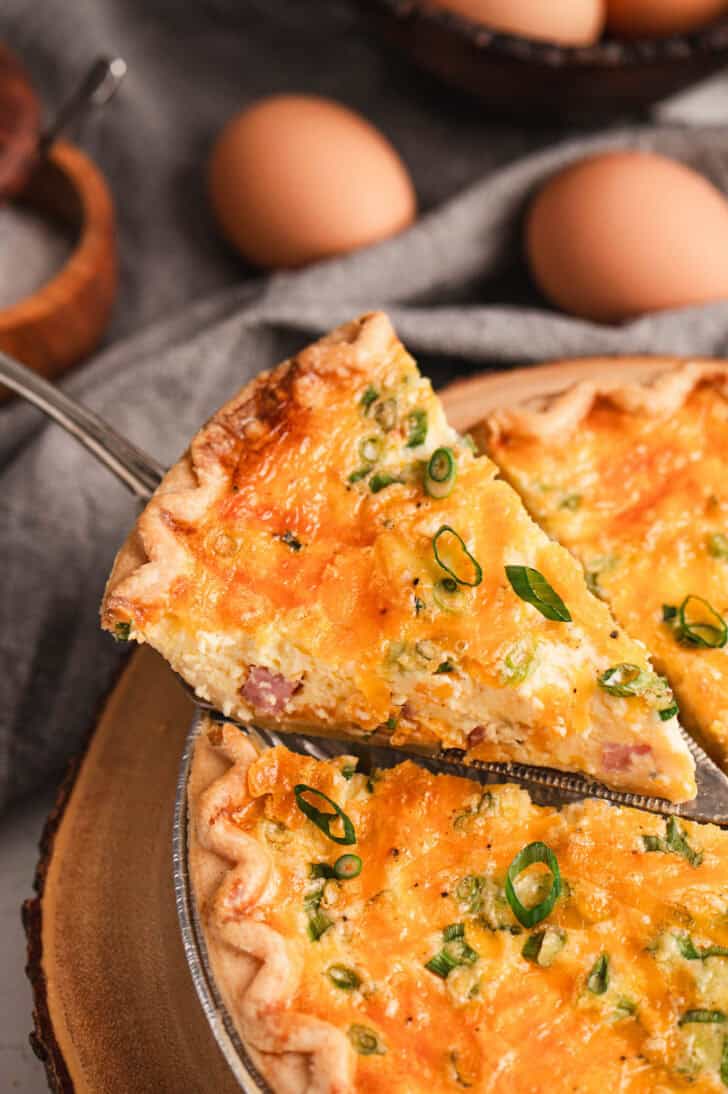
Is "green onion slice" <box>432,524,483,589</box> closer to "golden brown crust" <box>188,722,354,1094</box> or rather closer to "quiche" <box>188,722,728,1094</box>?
"quiche" <box>188,722,728,1094</box>

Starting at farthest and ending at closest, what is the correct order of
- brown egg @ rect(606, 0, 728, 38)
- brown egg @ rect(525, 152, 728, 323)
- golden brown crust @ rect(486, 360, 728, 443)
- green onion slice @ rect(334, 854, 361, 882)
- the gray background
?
brown egg @ rect(606, 0, 728, 38) → brown egg @ rect(525, 152, 728, 323) → the gray background → golden brown crust @ rect(486, 360, 728, 443) → green onion slice @ rect(334, 854, 361, 882)

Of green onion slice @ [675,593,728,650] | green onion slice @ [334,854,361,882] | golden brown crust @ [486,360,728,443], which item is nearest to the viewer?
green onion slice @ [334,854,361,882]

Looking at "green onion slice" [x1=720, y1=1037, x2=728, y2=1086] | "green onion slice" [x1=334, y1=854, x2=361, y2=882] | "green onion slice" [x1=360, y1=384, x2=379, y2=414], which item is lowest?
"green onion slice" [x1=720, y1=1037, x2=728, y2=1086]

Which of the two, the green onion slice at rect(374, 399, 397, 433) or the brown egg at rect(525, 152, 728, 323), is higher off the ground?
the green onion slice at rect(374, 399, 397, 433)

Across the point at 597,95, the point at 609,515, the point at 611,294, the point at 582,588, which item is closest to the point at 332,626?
the point at 582,588

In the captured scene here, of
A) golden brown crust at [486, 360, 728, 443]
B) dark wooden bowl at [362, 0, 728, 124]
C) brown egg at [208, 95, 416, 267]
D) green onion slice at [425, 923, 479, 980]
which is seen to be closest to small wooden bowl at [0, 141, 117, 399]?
brown egg at [208, 95, 416, 267]

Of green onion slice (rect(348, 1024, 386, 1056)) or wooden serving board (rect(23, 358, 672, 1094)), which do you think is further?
wooden serving board (rect(23, 358, 672, 1094))
